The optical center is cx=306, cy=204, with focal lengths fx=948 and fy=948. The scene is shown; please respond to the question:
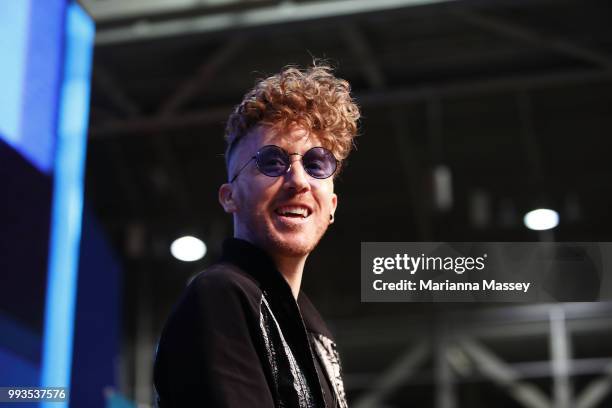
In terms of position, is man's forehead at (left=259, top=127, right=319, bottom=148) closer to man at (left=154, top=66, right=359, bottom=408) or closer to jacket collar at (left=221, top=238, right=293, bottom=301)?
man at (left=154, top=66, right=359, bottom=408)

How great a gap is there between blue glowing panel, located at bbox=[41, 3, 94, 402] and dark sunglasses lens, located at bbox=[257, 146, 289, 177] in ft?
2.30

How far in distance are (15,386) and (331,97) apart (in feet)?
3.01

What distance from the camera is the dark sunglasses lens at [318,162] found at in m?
1.66

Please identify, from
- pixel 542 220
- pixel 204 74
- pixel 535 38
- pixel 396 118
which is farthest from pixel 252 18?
pixel 542 220

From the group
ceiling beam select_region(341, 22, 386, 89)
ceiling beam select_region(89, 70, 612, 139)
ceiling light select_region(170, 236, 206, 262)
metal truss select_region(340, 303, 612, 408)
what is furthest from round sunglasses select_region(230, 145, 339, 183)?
metal truss select_region(340, 303, 612, 408)

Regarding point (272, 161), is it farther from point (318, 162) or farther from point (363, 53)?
point (363, 53)

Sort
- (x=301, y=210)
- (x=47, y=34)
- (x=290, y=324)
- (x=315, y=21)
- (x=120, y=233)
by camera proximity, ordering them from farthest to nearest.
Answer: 1. (x=120, y=233)
2. (x=315, y=21)
3. (x=47, y=34)
4. (x=301, y=210)
5. (x=290, y=324)

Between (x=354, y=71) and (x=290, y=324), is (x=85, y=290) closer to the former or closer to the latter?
(x=290, y=324)

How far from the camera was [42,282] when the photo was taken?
210 cm

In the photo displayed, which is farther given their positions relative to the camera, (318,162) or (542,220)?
(542,220)

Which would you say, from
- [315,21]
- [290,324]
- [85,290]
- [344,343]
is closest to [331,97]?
[290,324]

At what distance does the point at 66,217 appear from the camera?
217cm

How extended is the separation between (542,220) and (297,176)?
3.51 ft

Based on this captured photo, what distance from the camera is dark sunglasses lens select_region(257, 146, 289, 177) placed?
1638 millimetres
